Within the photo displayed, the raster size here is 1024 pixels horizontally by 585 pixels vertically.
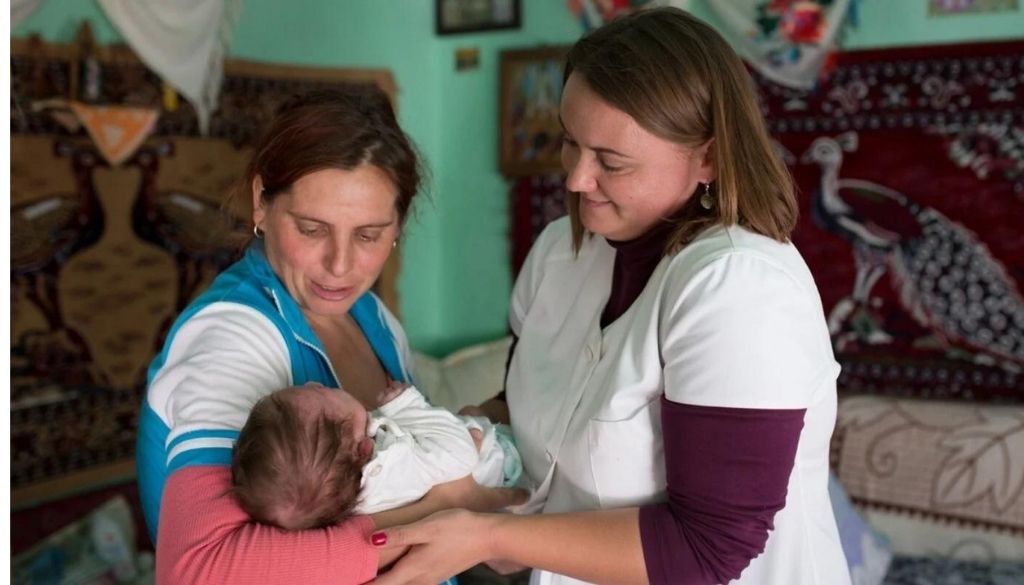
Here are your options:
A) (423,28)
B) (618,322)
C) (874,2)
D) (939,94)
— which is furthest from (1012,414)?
(423,28)

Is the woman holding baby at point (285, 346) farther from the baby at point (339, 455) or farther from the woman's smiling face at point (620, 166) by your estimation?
the woman's smiling face at point (620, 166)

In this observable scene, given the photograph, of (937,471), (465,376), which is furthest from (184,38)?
(937,471)

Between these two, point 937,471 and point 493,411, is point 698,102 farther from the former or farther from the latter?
point 937,471

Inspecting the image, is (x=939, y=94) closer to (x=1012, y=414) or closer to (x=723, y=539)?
(x=1012, y=414)

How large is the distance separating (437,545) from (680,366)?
1.28 ft

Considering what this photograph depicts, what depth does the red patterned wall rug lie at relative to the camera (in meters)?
2.76

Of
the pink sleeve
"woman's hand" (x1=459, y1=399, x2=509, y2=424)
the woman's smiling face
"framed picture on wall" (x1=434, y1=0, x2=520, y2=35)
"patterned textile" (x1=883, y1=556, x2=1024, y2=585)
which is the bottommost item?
"patterned textile" (x1=883, y1=556, x2=1024, y2=585)

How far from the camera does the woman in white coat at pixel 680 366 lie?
43.4 inches

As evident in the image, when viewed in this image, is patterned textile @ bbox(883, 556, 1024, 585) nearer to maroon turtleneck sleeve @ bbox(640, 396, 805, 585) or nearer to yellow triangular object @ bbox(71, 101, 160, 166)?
maroon turtleneck sleeve @ bbox(640, 396, 805, 585)

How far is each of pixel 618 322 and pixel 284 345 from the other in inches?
18.4

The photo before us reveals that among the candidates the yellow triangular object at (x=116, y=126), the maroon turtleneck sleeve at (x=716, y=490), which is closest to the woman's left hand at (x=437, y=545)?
the maroon turtleneck sleeve at (x=716, y=490)

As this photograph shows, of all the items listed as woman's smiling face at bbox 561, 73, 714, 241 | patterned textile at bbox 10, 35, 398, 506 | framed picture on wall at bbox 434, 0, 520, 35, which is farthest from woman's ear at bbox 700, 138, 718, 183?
framed picture on wall at bbox 434, 0, 520, 35

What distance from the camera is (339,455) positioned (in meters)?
1.23

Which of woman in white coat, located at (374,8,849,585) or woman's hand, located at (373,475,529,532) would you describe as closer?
woman in white coat, located at (374,8,849,585)
